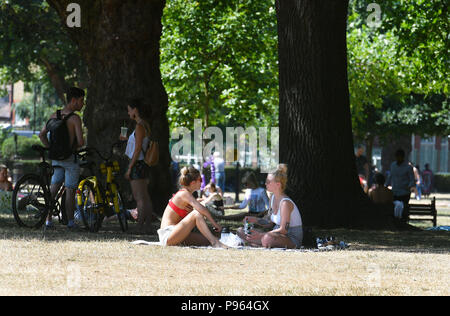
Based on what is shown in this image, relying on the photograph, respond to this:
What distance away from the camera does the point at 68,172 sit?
13039mm

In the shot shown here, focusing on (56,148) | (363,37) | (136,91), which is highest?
(363,37)

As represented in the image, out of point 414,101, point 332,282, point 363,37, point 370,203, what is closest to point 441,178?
point 414,101

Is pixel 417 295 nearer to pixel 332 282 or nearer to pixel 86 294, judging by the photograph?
pixel 332 282

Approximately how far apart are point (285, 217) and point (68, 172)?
3.19m

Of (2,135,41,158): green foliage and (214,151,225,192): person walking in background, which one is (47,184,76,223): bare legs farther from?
(2,135,41,158): green foliage

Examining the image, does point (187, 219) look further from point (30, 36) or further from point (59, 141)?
point (30, 36)

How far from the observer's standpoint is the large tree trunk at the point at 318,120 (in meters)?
15.5

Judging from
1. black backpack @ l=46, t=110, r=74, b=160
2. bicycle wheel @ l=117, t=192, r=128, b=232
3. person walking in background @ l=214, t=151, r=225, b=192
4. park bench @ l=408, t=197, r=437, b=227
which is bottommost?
park bench @ l=408, t=197, r=437, b=227

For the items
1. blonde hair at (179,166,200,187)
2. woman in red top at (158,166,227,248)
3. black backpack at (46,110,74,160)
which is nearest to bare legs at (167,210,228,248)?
woman in red top at (158,166,227,248)

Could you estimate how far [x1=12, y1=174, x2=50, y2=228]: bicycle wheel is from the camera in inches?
510

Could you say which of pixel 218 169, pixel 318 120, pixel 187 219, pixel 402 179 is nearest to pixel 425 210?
pixel 402 179

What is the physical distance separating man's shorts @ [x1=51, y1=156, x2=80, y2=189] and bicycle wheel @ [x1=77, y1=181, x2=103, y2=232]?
0.29 m

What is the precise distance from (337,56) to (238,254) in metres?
6.10
